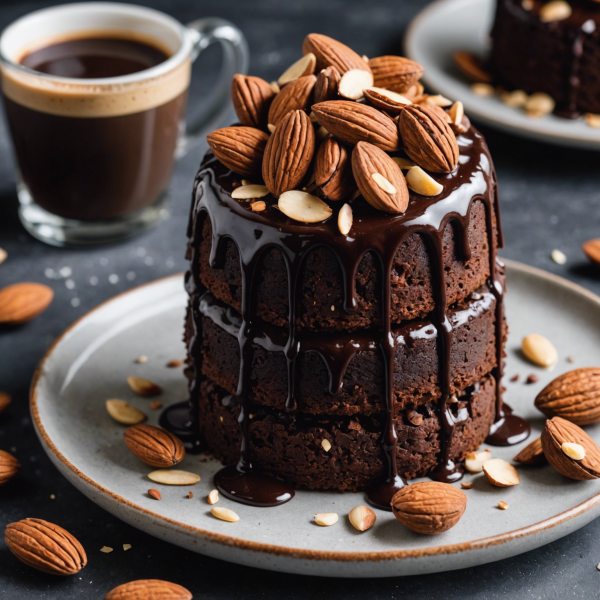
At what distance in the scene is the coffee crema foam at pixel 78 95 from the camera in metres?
2.21

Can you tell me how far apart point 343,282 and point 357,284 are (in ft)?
0.09

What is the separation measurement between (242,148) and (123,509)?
0.64 metres

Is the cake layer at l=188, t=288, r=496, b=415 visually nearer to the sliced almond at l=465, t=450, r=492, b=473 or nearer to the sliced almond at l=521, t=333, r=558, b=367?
the sliced almond at l=465, t=450, r=492, b=473

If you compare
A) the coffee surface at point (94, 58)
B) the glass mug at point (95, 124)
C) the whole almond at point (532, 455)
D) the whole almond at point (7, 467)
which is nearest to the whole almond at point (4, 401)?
the whole almond at point (7, 467)

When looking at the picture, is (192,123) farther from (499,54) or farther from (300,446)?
(300,446)

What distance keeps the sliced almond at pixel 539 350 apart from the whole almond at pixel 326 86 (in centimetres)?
72

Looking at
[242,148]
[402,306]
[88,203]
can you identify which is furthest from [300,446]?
[88,203]

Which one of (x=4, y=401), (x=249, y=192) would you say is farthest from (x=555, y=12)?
(x=4, y=401)

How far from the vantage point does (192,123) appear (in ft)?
9.20

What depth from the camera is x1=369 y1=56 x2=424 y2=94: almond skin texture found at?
1.63m

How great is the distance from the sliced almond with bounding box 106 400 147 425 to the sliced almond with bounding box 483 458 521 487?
0.68 m

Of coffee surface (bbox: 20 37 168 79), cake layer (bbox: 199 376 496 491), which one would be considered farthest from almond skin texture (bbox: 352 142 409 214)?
coffee surface (bbox: 20 37 168 79)

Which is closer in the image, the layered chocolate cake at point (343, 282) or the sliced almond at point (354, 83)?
the layered chocolate cake at point (343, 282)

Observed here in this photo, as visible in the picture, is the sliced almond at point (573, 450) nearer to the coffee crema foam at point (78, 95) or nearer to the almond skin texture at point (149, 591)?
the almond skin texture at point (149, 591)
